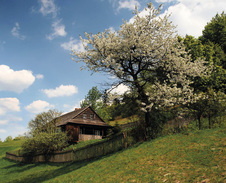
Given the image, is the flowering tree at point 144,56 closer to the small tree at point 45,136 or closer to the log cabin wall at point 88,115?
the small tree at point 45,136

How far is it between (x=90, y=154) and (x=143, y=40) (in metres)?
13.9

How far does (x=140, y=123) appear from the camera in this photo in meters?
19.1

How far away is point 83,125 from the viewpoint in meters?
41.9

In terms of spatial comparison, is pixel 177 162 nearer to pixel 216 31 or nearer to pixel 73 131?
pixel 73 131

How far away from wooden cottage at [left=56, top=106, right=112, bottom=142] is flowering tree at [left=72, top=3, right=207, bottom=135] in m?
21.7

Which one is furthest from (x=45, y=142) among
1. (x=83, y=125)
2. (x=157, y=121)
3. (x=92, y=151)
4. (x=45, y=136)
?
(x=157, y=121)

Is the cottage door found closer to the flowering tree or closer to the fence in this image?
the fence

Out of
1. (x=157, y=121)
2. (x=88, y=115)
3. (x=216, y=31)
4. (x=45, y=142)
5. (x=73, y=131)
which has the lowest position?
(x=45, y=142)

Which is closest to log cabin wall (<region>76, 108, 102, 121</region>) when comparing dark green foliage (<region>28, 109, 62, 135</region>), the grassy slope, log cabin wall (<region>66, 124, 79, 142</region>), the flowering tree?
log cabin wall (<region>66, 124, 79, 142</region>)

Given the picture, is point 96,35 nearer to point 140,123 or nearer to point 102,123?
point 140,123

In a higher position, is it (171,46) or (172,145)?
(171,46)

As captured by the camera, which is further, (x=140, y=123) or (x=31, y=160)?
Result: (x=31, y=160)

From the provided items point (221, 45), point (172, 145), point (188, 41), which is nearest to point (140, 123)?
point (172, 145)

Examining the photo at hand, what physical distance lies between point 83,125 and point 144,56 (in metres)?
26.9
